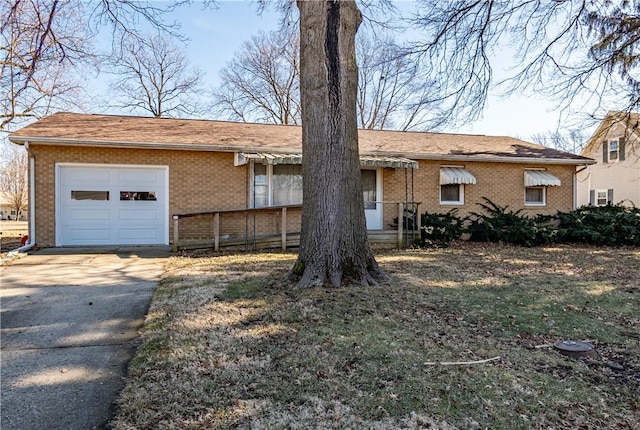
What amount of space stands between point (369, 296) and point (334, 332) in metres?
1.44

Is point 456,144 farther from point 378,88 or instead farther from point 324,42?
point 378,88

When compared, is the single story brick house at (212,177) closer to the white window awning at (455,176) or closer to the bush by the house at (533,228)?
the white window awning at (455,176)

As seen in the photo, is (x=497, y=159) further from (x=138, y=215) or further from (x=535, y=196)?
(x=138, y=215)

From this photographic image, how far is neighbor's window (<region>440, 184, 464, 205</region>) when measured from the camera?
13570 millimetres

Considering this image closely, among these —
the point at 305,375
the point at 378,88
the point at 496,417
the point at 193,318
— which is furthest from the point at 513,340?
the point at 378,88

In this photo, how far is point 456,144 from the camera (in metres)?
14.9

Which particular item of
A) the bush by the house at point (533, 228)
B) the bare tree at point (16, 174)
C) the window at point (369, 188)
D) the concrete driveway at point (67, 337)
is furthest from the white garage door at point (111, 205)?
the bare tree at point (16, 174)

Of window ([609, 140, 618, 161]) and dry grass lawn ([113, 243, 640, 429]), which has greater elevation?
window ([609, 140, 618, 161])

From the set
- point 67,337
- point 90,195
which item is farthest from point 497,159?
point 67,337

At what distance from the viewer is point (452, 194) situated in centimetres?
1366

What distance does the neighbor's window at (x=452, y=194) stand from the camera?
13.6 m

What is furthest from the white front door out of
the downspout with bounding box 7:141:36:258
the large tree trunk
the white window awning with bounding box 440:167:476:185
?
the downspout with bounding box 7:141:36:258

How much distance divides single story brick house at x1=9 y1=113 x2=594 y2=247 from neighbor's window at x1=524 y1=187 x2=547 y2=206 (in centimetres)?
4

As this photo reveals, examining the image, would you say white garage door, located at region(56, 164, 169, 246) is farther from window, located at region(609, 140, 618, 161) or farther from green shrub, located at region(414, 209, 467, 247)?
window, located at region(609, 140, 618, 161)
